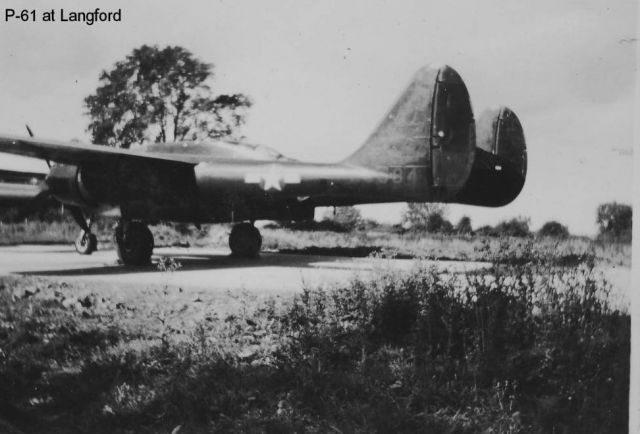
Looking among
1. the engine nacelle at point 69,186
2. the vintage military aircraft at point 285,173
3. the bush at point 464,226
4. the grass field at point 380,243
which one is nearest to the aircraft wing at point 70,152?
the vintage military aircraft at point 285,173

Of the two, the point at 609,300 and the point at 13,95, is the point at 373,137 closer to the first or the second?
the point at 609,300

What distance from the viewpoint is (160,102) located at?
5621 mm

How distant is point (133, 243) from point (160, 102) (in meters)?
2.53

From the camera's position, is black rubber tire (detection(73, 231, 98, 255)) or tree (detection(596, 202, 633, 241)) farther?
black rubber tire (detection(73, 231, 98, 255))

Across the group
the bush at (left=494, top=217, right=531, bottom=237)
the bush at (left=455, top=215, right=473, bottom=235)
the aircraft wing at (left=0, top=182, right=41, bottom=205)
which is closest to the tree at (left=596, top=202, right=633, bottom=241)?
the bush at (left=494, top=217, right=531, bottom=237)

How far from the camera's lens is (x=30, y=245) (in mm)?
6801

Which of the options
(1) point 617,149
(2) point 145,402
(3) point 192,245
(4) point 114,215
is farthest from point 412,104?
(3) point 192,245

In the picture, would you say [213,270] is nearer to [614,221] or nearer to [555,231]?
[555,231]

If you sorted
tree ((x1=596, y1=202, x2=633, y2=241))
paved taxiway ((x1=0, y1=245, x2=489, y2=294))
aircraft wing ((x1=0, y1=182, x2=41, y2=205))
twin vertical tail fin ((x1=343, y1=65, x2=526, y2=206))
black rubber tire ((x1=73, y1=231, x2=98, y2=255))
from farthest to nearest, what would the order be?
black rubber tire ((x1=73, y1=231, x2=98, y2=255)) → aircraft wing ((x1=0, y1=182, x2=41, y2=205)) → twin vertical tail fin ((x1=343, y1=65, x2=526, y2=206)) → paved taxiway ((x1=0, y1=245, x2=489, y2=294)) → tree ((x1=596, y1=202, x2=633, y2=241))

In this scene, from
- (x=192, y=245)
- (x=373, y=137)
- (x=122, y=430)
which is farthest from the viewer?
(x=192, y=245)

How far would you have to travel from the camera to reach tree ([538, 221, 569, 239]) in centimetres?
423

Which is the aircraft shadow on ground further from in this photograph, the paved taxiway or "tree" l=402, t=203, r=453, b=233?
"tree" l=402, t=203, r=453, b=233

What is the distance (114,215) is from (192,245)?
2820mm

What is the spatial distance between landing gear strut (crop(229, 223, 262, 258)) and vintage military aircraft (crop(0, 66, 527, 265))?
2 centimetres
